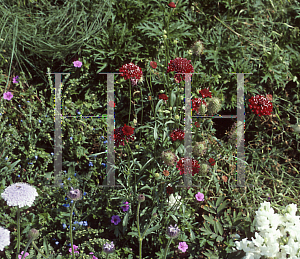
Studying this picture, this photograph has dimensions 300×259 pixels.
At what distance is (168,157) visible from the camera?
6.18 ft

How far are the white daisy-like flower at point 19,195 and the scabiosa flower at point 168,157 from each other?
78cm

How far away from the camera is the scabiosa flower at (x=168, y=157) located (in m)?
1.89

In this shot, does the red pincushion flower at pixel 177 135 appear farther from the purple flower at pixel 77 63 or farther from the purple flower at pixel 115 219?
the purple flower at pixel 77 63

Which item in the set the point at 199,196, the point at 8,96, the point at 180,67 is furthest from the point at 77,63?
the point at 199,196

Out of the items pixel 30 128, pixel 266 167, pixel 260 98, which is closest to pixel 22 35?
pixel 30 128

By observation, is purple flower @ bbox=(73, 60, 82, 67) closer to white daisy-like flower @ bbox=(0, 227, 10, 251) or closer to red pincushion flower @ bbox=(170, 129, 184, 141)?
red pincushion flower @ bbox=(170, 129, 184, 141)

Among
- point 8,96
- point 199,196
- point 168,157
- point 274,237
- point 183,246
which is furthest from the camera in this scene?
point 8,96

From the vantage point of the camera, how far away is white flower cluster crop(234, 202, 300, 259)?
1.29 m

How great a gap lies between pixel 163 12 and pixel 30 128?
1.38 meters

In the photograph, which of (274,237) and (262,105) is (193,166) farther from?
(274,237)

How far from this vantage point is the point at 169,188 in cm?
191

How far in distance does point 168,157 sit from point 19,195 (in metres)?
0.85

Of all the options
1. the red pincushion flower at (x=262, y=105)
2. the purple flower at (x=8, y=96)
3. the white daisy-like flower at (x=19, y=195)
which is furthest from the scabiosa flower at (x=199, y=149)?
the purple flower at (x=8, y=96)

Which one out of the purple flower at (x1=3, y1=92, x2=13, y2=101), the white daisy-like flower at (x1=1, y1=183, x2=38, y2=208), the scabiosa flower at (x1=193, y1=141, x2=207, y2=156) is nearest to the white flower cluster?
the scabiosa flower at (x1=193, y1=141, x2=207, y2=156)
